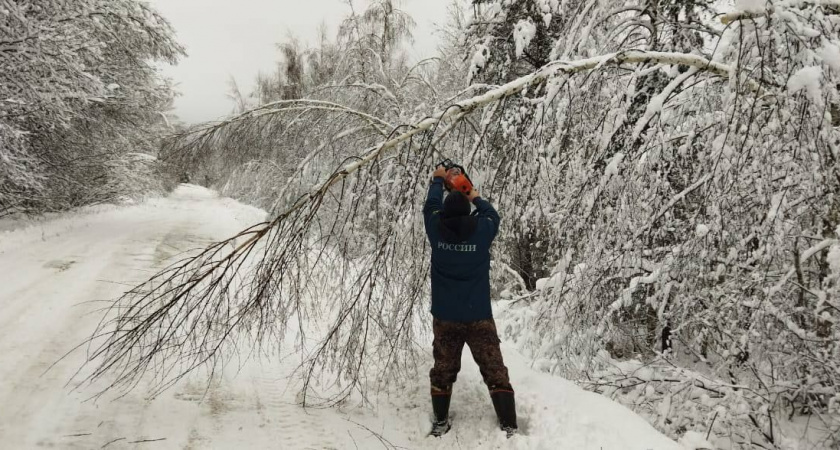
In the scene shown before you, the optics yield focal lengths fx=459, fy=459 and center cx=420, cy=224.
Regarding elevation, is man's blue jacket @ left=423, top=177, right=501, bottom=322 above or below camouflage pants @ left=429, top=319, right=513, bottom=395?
above

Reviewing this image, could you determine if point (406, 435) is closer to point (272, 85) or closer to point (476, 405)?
point (476, 405)

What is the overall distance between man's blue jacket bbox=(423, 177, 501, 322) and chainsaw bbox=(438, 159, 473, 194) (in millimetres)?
99

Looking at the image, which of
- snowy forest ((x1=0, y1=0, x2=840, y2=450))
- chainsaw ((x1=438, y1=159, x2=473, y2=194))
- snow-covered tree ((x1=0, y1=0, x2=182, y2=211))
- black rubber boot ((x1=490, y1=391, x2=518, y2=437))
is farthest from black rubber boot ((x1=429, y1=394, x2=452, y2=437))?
snow-covered tree ((x1=0, y1=0, x2=182, y2=211))

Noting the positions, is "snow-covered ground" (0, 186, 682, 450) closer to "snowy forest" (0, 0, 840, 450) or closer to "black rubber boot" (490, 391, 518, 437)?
"black rubber boot" (490, 391, 518, 437)

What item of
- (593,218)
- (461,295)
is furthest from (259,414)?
(593,218)

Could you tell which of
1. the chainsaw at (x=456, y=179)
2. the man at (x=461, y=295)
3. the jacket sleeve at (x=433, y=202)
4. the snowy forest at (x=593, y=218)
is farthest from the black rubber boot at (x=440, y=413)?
the chainsaw at (x=456, y=179)

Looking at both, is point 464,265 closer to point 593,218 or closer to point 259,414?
point 593,218

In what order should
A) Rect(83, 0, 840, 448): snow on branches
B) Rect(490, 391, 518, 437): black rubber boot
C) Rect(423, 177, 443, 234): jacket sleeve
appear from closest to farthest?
Rect(83, 0, 840, 448): snow on branches → Rect(490, 391, 518, 437): black rubber boot → Rect(423, 177, 443, 234): jacket sleeve

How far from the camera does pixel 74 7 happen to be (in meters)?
10.1

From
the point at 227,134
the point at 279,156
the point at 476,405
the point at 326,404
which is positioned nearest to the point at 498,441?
the point at 476,405

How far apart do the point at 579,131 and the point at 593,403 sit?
1.93 meters

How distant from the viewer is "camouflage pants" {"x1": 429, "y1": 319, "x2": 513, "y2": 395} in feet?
10.4

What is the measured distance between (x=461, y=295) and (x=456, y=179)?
805 mm

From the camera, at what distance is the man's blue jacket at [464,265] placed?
3.17 m
